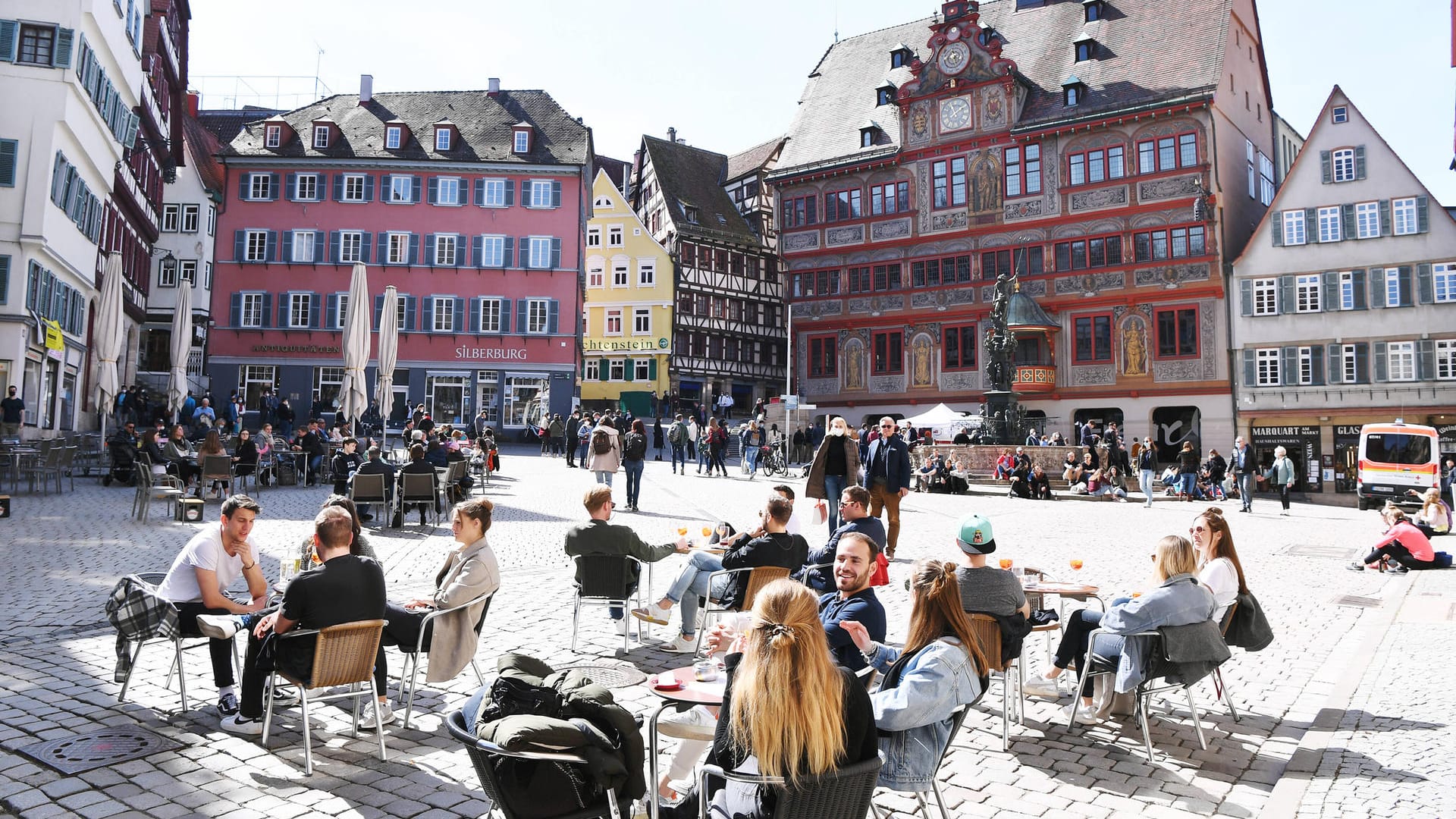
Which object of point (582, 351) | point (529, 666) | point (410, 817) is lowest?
point (410, 817)

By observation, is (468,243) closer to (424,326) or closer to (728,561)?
(424,326)

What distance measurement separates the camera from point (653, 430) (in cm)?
3847

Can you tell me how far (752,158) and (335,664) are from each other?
54.8 metres

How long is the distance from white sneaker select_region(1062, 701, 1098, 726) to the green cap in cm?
111

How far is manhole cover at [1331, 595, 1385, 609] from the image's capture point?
10.4 metres

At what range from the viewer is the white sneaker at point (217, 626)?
5.61m

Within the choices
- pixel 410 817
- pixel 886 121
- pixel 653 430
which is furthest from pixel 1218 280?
pixel 410 817

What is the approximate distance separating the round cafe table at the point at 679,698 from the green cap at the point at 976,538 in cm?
193

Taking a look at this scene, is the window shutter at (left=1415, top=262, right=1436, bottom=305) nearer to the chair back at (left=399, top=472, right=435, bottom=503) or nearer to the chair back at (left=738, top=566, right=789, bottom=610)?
the chair back at (left=399, top=472, right=435, bottom=503)

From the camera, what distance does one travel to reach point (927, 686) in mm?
3963

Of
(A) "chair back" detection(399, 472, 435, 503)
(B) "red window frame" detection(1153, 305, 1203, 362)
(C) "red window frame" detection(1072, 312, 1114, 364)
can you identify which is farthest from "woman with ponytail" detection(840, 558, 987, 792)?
(C) "red window frame" detection(1072, 312, 1114, 364)

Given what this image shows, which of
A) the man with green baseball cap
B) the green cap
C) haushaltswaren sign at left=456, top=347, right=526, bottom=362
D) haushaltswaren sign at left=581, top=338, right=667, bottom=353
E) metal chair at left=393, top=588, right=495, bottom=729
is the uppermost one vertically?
haushaltswaren sign at left=581, top=338, right=667, bottom=353

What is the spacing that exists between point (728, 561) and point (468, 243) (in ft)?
126

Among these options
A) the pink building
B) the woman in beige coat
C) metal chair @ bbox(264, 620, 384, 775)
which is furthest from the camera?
the pink building
